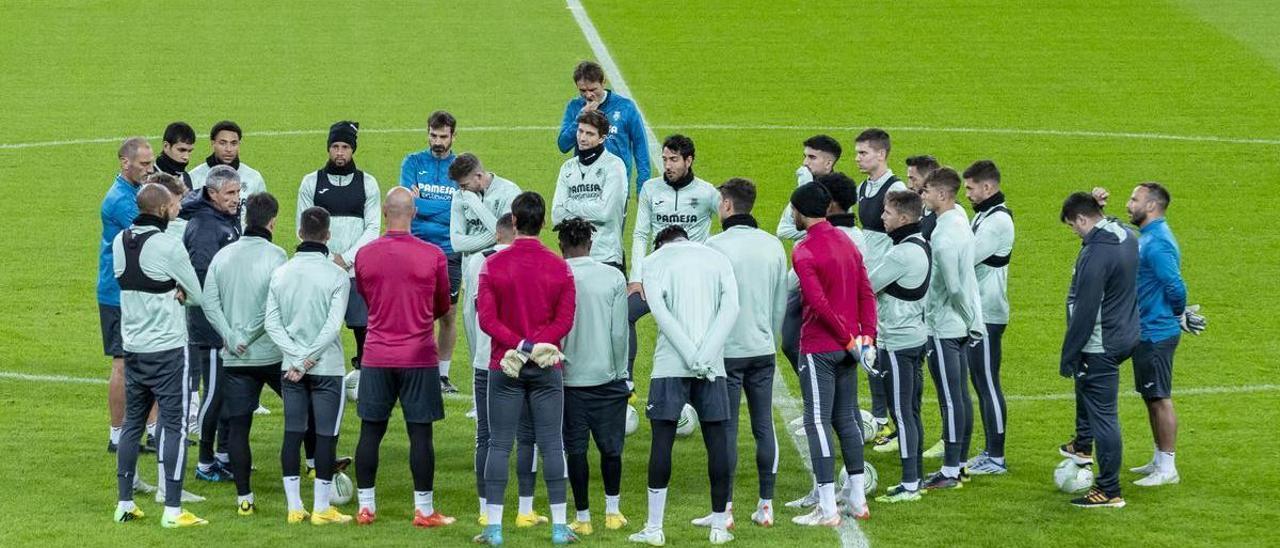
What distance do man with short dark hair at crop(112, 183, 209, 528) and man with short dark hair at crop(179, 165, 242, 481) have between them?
2.77 ft

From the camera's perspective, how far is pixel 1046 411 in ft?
47.5

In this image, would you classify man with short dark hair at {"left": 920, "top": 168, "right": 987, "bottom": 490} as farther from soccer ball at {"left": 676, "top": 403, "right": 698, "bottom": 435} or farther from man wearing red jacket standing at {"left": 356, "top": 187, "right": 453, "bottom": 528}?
man wearing red jacket standing at {"left": 356, "top": 187, "right": 453, "bottom": 528}

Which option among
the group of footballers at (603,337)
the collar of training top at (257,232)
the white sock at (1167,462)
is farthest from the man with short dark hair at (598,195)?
the white sock at (1167,462)

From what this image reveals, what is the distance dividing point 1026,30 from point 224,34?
1485 cm

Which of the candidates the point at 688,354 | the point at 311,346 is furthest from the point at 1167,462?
the point at 311,346

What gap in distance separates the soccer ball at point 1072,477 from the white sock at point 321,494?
4.86 m

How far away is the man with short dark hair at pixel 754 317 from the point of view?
1119cm

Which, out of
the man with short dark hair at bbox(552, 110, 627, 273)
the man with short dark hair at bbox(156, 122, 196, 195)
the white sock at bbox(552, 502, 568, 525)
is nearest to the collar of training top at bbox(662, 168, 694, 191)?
the man with short dark hair at bbox(552, 110, 627, 273)

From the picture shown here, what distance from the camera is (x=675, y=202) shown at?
12.9 m

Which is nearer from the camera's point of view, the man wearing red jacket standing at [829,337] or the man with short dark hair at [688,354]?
the man with short dark hair at [688,354]

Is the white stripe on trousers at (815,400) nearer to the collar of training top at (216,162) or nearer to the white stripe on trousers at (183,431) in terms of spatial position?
the white stripe on trousers at (183,431)

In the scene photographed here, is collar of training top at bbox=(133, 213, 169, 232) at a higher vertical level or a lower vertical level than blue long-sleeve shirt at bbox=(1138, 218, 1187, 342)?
higher

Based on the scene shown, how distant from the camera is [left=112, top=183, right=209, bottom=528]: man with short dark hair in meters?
11.2

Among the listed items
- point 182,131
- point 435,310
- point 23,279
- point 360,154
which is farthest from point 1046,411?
point 360,154
